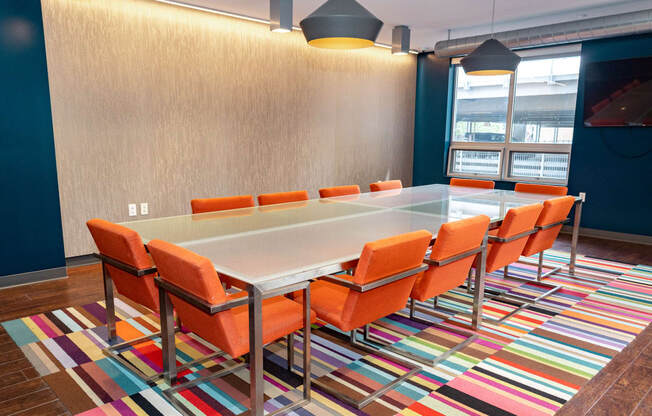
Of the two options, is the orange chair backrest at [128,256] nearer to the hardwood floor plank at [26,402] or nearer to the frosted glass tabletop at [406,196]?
the hardwood floor plank at [26,402]

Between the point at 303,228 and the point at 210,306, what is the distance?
1.02m

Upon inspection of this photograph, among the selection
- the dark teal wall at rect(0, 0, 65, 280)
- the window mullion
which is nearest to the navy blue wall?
the window mullion

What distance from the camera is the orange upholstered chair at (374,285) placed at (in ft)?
6.53

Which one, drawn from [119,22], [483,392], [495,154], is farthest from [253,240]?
[495,154]

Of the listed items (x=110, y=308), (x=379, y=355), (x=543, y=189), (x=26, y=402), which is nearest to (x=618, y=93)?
(x=543, y=189)

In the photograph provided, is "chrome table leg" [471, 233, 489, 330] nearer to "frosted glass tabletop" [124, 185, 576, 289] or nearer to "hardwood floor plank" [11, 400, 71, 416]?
"frosted glass tabletop" [124, 185, 576, 289]

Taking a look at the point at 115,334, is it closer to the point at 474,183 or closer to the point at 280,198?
the point at 280,198

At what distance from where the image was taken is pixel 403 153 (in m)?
7.65

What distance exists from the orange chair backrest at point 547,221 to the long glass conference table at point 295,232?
0.25m

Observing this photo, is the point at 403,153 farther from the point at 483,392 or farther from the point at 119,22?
the point at 483,392

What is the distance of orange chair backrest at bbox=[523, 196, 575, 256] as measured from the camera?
3.52 m

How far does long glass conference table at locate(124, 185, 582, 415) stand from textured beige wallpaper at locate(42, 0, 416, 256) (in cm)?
192

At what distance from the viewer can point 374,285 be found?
6.67 feet

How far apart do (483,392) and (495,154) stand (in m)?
5.48
